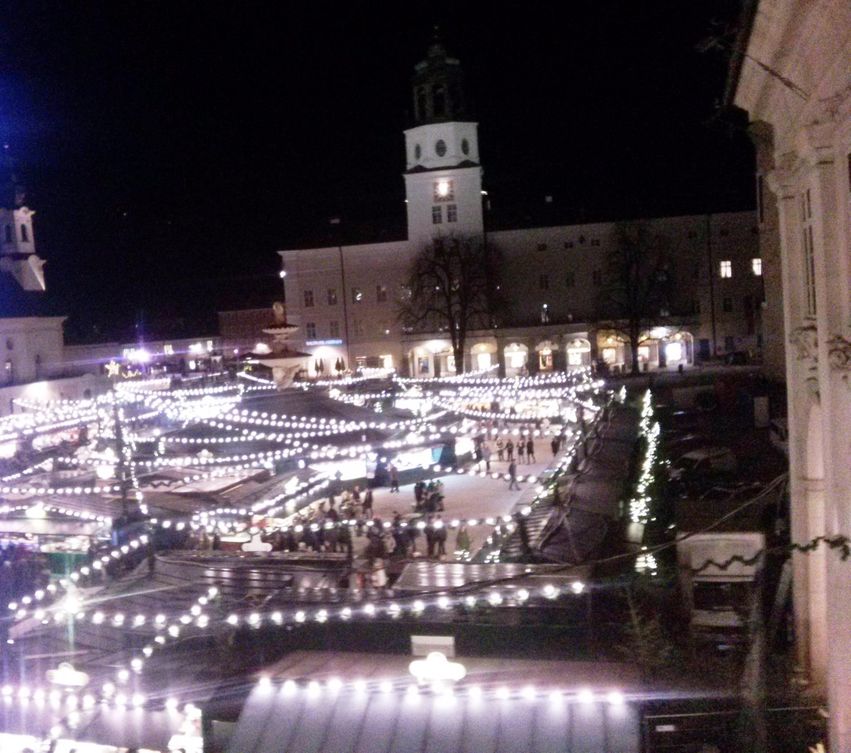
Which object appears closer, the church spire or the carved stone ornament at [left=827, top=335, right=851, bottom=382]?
the carved stone ornament at [left=827, top=335, right=851, bottom=382]

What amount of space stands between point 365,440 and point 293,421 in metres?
2.80

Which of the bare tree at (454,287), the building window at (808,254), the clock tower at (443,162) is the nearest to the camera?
the building window at (808,254)

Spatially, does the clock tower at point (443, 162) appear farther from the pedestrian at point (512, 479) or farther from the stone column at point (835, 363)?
the stone column at point (835, 363)

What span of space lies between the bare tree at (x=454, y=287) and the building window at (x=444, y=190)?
2726mm

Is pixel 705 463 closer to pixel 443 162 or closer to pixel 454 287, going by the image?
pixel 454 287

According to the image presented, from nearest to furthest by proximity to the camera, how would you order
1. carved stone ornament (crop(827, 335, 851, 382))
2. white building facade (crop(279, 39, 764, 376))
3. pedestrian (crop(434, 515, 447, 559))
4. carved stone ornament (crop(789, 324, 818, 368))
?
carved stone ornament (crop(827, 335, 851, 382)) < carved stone ornament (crop(789, 324, 818, 368)) < pedestrian (crop(434, 515, 447, 559)) < white building facade (crop(279, 39, 764, 376))

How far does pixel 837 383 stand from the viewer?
7.46 metres

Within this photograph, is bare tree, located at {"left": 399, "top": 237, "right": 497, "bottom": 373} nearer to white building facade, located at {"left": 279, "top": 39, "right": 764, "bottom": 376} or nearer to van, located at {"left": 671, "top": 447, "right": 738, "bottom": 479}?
white building facade, located at {"left": 279, "top": 39, "right": 764, "bottom": 376}

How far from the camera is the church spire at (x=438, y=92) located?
54.9 m

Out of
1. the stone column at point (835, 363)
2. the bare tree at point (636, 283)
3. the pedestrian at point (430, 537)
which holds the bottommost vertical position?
the pedestrian at point (430, 537)

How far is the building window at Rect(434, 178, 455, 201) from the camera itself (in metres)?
56.1

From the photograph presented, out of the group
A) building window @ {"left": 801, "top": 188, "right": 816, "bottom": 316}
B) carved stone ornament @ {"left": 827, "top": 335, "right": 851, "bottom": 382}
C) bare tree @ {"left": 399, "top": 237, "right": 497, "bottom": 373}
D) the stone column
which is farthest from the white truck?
bare tree @ {"left": 399, "top": 237, "right": 497, "bottom": 373}

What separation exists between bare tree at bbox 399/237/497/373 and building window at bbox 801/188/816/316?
43112 millimetres

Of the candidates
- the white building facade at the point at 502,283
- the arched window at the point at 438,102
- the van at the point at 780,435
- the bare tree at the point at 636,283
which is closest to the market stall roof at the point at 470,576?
the van at the point at 780,435
